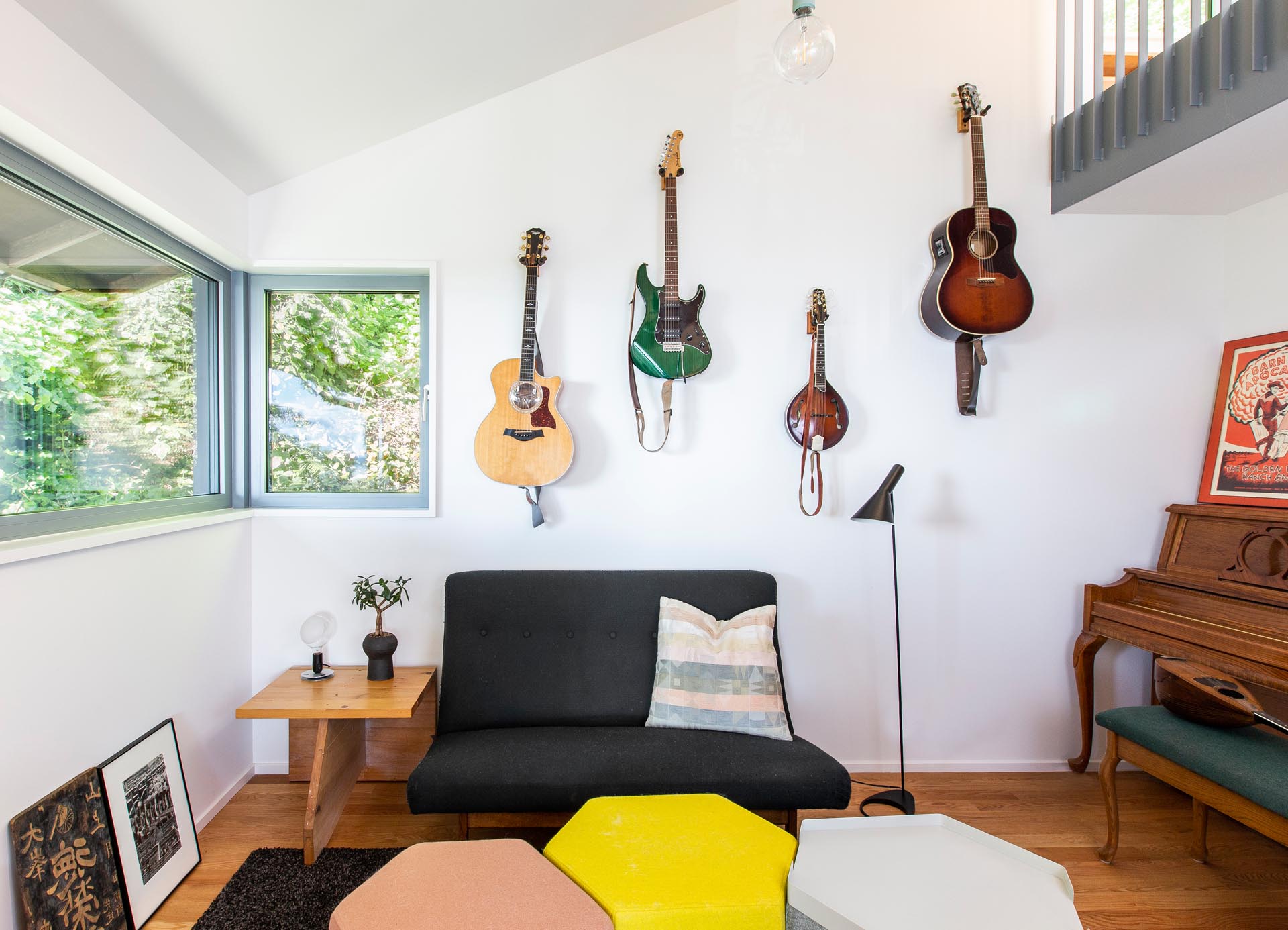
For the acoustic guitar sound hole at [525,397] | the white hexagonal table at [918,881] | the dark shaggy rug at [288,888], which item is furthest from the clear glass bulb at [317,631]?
the white hexagonal table at [918,881]

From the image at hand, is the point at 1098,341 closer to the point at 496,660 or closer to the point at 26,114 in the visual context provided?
the point at 496,660

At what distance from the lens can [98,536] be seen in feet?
5.29

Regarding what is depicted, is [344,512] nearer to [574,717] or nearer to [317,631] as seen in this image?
[317,631]

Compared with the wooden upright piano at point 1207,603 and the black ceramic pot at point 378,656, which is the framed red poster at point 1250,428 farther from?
the black ceramic pot at point 378,656

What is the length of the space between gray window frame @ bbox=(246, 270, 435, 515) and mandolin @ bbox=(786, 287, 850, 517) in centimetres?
140

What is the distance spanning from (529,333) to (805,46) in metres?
1.22

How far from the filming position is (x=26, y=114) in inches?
54.0

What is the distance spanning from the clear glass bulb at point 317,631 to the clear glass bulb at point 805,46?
2174 mm

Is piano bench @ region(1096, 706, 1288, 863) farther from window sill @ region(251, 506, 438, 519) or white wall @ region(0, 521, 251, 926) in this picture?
white wall @ region(0, 521, 251, 926)

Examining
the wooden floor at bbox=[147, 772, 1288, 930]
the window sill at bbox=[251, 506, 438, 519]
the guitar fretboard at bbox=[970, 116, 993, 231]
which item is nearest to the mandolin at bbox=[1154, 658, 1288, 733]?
the wooden floor at bbox=[147, 772, 1288, 930]

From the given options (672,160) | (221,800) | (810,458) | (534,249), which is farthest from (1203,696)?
(221,800)

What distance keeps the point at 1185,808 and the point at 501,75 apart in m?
3.54

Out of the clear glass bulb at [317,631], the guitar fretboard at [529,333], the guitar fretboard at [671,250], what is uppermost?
the guitar fretboard at [671,250]

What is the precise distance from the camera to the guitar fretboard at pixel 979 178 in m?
2.25
